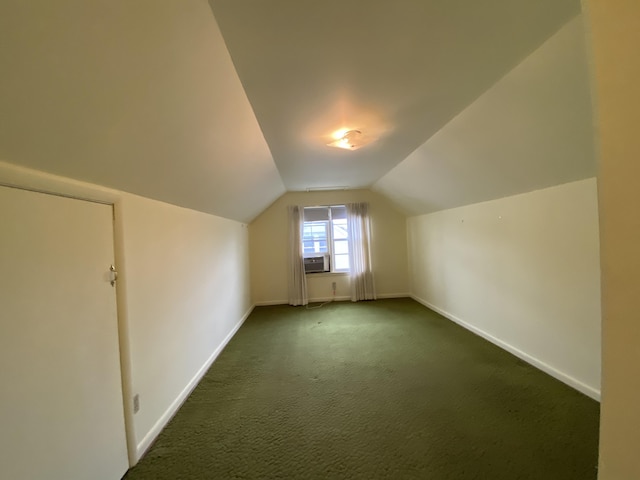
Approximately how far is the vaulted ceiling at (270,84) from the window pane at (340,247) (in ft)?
10.7

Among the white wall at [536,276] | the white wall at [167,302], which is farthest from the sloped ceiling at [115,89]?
the white wall at [536,276]

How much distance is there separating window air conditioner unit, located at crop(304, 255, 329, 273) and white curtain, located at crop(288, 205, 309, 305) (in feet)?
0.75

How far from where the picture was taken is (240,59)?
4.53 feet

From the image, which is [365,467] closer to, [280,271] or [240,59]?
[240,59]

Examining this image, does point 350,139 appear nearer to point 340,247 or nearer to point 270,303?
point 340,247

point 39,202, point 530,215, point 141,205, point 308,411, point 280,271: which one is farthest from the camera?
point 280,271

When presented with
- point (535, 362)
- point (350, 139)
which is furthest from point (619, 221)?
point (535, 362)

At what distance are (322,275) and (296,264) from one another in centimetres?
60

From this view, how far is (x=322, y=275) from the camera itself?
216 inches

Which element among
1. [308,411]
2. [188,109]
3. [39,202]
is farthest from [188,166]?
[308,411]

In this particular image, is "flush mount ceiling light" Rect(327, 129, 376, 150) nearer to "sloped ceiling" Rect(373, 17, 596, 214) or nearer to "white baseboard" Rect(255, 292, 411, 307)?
"sloped ceiling" Rect(373, 17, 596, 214)

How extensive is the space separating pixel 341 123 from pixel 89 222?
1.80 metres

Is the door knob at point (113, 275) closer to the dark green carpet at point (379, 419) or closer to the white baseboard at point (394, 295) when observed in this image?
the dark green carpet at point (379, 419)

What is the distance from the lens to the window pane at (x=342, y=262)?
557 cm
